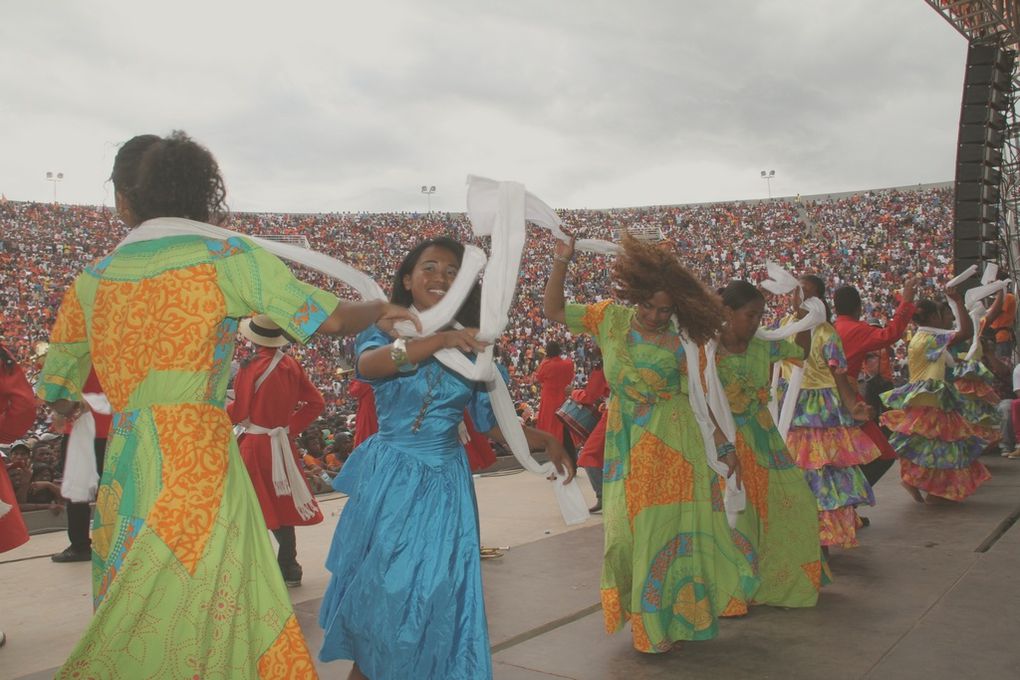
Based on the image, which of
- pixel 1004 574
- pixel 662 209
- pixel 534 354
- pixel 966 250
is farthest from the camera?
pixel 662 209

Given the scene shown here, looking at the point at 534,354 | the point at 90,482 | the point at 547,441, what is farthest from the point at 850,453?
the point at 534,354

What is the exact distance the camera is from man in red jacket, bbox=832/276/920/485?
5.52m

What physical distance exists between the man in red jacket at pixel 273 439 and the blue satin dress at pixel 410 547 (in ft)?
6.86

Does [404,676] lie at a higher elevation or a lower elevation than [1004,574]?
higher

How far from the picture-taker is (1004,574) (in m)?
4.70

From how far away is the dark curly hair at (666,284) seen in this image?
3738 millimetres

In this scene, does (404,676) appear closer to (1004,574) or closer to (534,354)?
(1004,574)

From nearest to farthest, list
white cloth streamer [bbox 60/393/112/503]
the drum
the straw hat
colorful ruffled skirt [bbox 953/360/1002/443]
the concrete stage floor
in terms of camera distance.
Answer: white cloth streamer [bbox 60/393/112/503] → the concrete stage floor → the straw hat → the drum → colorful ruffled skirt [bbox 953/360/1002/443]

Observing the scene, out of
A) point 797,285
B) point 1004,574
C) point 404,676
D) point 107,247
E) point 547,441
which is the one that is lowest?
point 1004,574

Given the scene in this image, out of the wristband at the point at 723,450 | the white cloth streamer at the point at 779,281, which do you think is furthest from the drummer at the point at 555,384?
the wristband at the point at 723,450

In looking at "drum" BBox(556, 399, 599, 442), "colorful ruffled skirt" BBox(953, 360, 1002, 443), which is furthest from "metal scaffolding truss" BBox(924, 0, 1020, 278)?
"drum" BBox(556, 399, 599, 442)

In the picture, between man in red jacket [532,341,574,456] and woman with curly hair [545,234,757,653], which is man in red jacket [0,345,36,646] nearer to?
woman with curly hair [545,234,757,653]

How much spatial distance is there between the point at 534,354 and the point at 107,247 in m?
15.2

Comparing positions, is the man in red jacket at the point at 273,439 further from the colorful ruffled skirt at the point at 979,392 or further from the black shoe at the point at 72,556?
the colorful ruffled skirt at the point at 979,392
